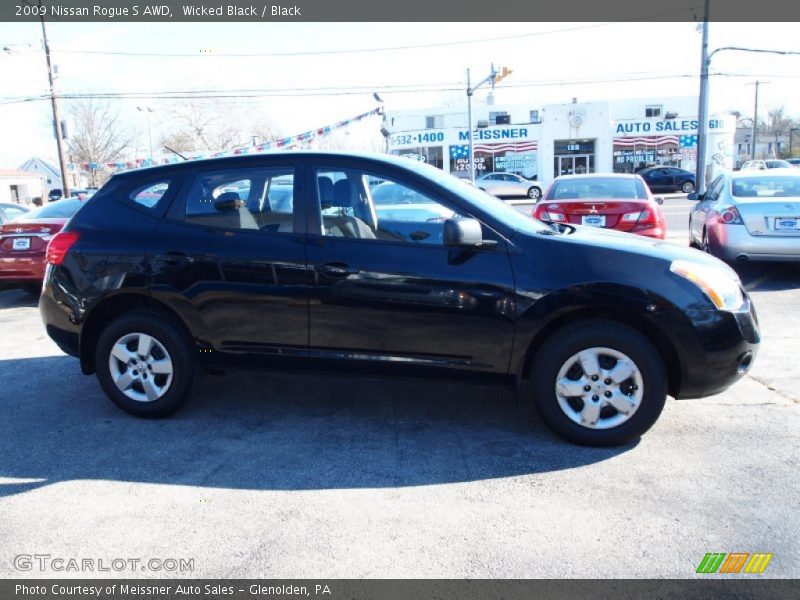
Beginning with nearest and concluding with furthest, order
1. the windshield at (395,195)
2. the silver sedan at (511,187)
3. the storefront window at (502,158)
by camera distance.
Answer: the windshield at (395,195) < the silver sedan at (511,187) < the storefront window at (502,158)

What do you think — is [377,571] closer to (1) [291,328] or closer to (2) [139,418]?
(1) [291,328]

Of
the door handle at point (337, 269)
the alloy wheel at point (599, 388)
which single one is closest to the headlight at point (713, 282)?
the alloy wheel at point (599, 388)

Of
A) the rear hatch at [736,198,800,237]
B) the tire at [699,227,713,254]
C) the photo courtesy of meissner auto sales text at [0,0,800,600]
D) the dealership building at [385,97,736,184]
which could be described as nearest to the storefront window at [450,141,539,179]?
the dealership building at [385,97,736,184]

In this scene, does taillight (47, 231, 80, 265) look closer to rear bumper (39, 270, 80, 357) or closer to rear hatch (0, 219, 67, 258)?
rear bumper (39, 270, 80, 357)

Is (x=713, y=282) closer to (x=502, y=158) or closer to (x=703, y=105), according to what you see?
(x=703, y=105)

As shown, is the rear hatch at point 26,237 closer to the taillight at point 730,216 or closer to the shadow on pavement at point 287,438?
the shadow on pavement at point 287,438

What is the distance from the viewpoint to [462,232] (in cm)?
392

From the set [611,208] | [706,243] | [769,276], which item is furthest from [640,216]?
[769,276]

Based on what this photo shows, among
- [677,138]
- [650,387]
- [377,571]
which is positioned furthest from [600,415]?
[677,138]

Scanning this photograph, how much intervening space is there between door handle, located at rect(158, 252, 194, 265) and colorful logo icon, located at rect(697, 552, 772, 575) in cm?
344

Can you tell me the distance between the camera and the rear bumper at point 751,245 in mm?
8672

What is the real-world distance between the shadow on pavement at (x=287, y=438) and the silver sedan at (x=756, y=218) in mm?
5583

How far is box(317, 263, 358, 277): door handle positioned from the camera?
4180 millimetres

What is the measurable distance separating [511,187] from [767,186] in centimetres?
2609
